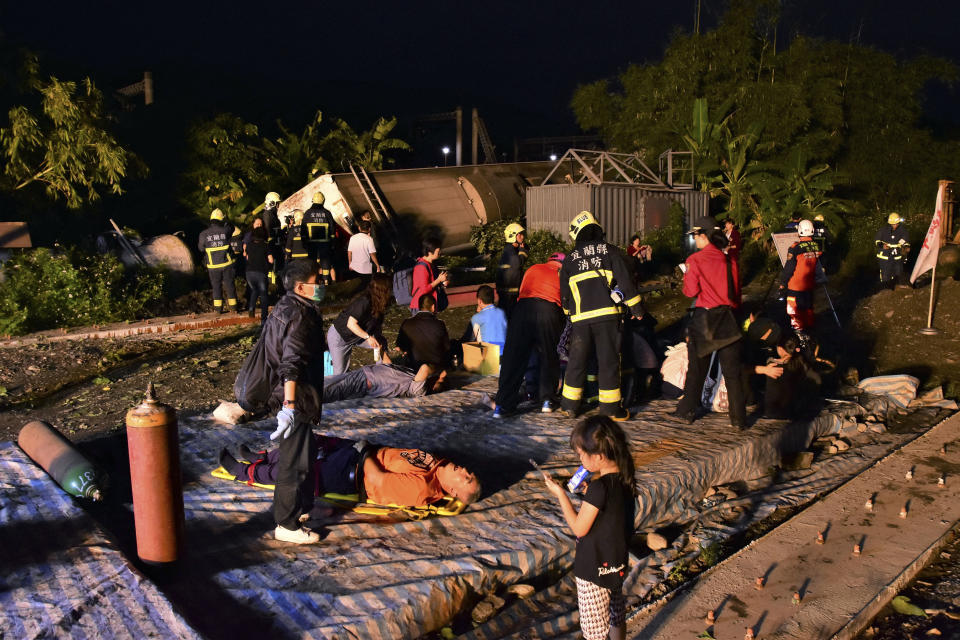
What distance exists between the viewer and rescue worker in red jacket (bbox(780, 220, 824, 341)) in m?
9.53

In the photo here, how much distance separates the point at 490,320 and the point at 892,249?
29.5ft

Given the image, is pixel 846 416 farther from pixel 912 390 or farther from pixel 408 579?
pixel 408 579

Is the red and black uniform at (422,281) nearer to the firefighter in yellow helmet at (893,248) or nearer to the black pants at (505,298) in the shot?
the black pants at (505,298)

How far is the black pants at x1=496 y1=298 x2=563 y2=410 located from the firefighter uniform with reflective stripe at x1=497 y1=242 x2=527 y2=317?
7.46 ft

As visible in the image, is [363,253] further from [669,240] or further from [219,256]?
[669,240]

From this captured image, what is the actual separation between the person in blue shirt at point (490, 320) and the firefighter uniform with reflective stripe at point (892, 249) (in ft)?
28.8

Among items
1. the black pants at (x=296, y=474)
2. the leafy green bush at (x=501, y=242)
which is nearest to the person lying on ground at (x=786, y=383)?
the black pants at (x=296, y=474)

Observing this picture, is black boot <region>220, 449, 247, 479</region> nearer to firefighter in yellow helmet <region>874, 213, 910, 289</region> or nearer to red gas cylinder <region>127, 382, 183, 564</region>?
red gas cylinder <region>127, 382, 183, 564</region>

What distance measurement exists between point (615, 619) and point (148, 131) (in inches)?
863

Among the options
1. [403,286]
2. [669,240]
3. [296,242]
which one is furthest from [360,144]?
[403,286]

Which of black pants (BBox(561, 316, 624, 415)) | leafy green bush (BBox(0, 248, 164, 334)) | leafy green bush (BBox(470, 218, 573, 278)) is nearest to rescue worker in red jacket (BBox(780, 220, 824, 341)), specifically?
black pants (BBox(561, 316, 624, 415))

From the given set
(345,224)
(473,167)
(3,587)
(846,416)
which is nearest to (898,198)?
(473,167)

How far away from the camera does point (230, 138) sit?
19250 mm

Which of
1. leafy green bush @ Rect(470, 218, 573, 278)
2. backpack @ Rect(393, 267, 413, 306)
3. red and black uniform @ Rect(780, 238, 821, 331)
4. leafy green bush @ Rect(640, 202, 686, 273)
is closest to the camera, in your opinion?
backpack @ Rect(393, 267, 413, 306)
